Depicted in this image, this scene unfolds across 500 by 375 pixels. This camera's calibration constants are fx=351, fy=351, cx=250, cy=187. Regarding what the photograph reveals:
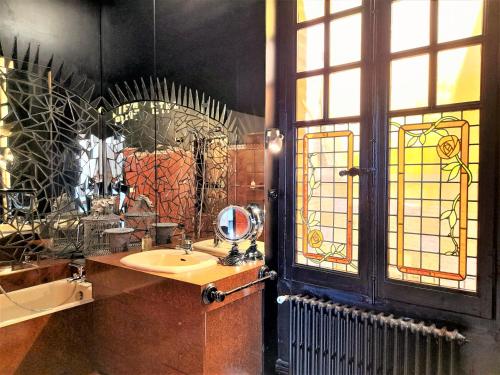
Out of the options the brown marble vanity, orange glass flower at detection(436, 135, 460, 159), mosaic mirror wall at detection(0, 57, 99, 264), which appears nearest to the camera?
orange glass flower at detection(436, 135, 460, 159)

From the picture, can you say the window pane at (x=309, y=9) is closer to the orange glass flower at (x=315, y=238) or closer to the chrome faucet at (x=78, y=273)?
the orange glass flower at (x=315, y=238)

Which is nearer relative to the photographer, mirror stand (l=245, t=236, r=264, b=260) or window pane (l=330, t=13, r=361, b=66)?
window pane (l=330, t=13, r=361, b=66)

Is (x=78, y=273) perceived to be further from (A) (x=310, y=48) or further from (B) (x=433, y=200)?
(B) (x=433, y=200)

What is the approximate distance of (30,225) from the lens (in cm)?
246

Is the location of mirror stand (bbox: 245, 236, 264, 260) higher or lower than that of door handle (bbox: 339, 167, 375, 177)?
lower

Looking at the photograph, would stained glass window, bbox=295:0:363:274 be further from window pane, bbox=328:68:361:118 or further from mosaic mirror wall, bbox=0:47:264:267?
mosaic mirror wall, bbox=0:47:264:267

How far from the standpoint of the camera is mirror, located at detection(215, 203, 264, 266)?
2.21 metres

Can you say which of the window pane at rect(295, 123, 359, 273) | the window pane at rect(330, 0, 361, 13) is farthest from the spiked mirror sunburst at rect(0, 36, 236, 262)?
the window pane at rect(330, 0, 361, 13)

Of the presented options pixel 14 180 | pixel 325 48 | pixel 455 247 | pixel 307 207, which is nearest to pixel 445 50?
pixel 325 48

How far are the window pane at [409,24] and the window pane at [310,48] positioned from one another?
0.42m

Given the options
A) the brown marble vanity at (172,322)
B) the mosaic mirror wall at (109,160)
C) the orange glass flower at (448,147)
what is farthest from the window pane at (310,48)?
the brown marble vanity at (172,322)

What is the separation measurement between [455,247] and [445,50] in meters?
0.96

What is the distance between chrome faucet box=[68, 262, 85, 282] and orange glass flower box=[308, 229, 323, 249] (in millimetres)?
1730

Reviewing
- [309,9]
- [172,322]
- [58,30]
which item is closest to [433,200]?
[309,9]
